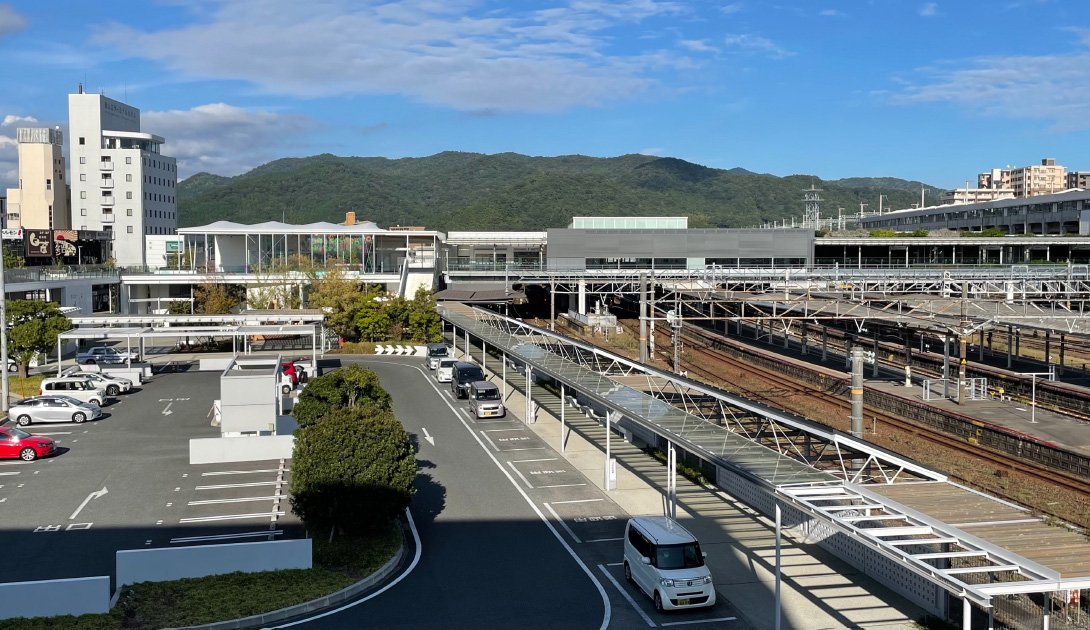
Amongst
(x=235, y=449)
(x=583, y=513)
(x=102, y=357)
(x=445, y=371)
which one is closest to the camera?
(x=583, y=513)

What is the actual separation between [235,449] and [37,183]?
2471 inches

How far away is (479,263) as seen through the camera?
52.8m

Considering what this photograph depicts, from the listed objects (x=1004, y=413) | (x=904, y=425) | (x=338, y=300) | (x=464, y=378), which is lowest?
(x=904, y=425)

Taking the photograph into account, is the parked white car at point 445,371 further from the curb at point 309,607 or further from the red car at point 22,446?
the curb at point 309,607

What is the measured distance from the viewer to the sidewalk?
11.2 m

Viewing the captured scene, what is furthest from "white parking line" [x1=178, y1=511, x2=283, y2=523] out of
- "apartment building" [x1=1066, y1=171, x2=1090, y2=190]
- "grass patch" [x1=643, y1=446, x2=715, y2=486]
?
"apartment building" [x1=1066, y1=171, x2=1090, y2=190]

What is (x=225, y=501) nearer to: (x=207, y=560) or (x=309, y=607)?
(x=207, y=560)

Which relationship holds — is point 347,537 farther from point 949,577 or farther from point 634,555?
point 949,577

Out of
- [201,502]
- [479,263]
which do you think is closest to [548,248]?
[479,263]

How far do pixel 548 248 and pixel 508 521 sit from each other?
125ft

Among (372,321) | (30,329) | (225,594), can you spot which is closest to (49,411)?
(30,329)

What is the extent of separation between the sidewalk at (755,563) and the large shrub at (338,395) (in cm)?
520

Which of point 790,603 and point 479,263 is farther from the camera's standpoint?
point 479,263

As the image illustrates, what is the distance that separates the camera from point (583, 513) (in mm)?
15625
